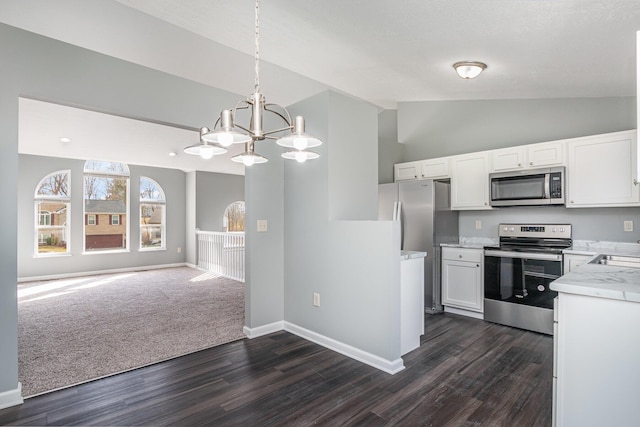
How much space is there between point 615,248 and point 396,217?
227 centimetres

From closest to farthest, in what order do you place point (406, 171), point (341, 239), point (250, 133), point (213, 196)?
point (250, 133) < point (341, 239) < point (406, 171) < point (213, 196)

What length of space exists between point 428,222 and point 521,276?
1.17m

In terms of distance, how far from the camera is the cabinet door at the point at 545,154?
143 inches

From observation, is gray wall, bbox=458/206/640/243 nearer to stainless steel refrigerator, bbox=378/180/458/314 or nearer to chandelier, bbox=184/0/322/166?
stainless steel refrigerator, bbox=378/180/458/314

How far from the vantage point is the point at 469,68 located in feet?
10.0

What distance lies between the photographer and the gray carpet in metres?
2.76

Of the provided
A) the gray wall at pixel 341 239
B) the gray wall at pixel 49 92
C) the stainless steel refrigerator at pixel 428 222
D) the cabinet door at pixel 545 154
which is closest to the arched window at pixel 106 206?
the gray wall at pixel 49 92

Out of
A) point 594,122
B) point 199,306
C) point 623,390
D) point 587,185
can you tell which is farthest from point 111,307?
point 594,122

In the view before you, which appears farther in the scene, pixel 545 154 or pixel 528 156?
pixel 528 156

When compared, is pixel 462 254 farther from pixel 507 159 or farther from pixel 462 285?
pixel 507 159

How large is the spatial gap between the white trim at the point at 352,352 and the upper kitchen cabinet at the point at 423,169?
9.12ft

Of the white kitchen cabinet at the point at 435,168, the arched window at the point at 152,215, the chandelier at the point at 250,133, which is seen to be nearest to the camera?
the chandelier at the point at 250,133

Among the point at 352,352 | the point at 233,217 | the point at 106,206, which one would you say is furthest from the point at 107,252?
the point at 352,352

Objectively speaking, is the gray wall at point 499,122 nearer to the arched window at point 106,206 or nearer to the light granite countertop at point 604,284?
the light granite countertop at point 604,284
